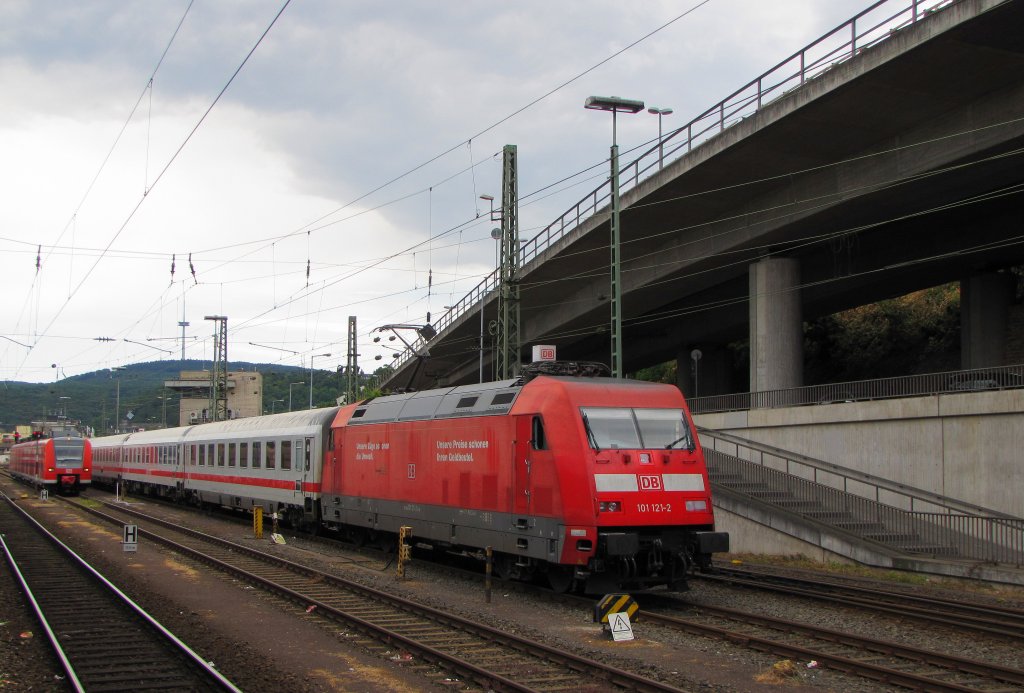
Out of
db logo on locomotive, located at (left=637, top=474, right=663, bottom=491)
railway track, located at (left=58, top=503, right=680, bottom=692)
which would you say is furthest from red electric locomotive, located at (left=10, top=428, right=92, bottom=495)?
db logo on locomotive, located at (left=637, top=474, right=663, bottom=491)

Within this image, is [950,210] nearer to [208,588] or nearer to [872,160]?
[872,160]

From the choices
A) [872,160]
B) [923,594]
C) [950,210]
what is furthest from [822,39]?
[923,594]

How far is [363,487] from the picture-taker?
867 inches

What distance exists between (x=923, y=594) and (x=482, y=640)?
8119mm

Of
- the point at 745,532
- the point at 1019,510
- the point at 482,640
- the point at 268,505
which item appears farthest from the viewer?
the point at 268,505

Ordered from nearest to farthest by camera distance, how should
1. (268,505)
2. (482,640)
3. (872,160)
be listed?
(482,640) → (872,160) → (268,505)

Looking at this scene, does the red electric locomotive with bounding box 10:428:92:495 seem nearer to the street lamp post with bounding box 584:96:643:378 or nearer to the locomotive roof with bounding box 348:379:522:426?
the locomotive roof with bounding box 348:379:522:426

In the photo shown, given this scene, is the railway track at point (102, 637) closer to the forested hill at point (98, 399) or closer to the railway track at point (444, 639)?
the railway track at point (444, 639)

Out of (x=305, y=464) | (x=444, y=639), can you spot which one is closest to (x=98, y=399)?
(x=305, y=464)

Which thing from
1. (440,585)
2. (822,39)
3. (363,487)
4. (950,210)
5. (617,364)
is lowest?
(440,585)

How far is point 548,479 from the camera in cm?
1455

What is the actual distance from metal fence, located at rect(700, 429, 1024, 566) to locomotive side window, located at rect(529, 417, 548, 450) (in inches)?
370

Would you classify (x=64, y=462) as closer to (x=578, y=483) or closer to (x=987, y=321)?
(x=578, y=483)

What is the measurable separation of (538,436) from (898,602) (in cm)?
601
